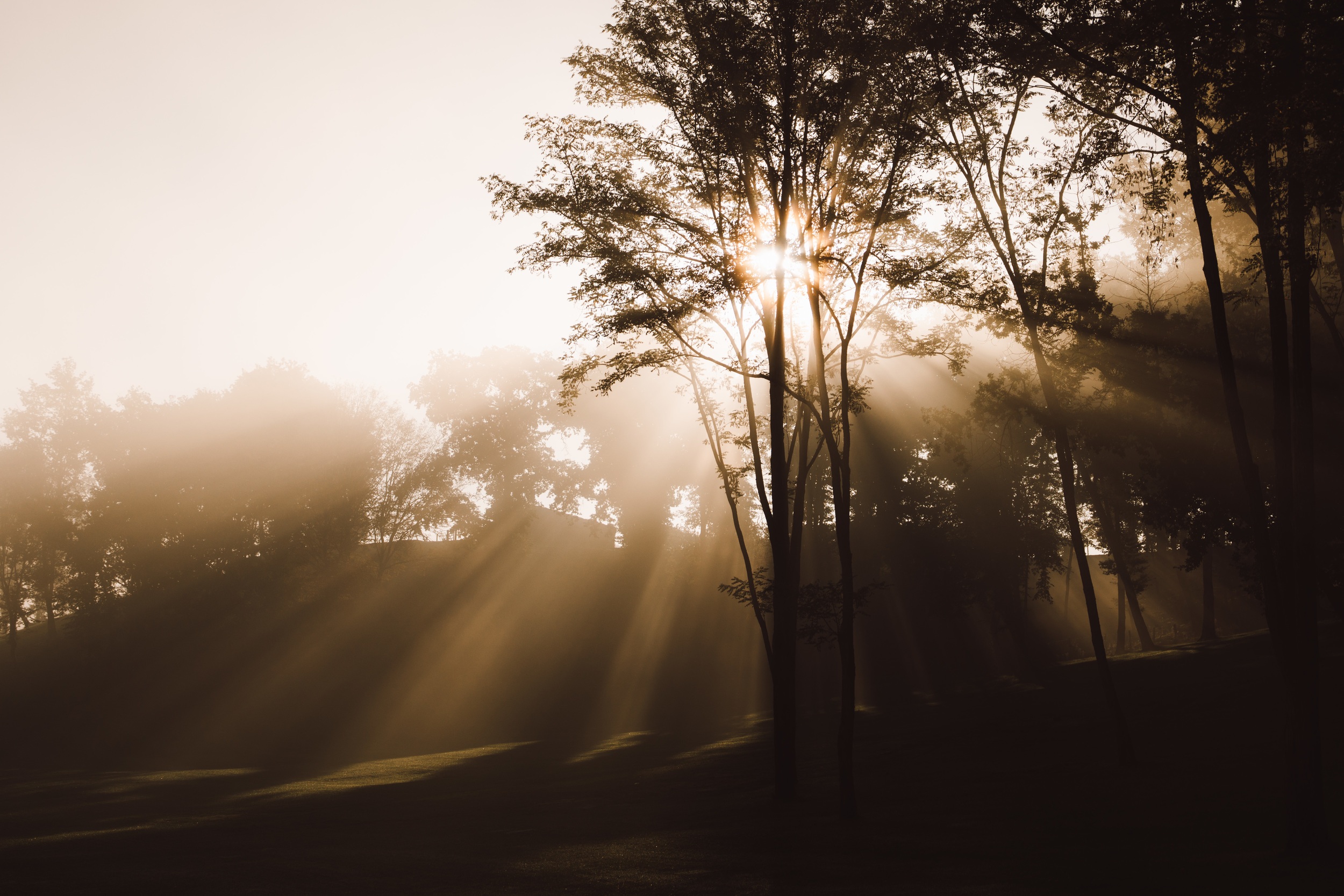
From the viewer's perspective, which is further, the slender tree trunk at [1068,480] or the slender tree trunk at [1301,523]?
the slender tree trunk at [1068,480]

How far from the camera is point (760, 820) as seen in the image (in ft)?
51.0

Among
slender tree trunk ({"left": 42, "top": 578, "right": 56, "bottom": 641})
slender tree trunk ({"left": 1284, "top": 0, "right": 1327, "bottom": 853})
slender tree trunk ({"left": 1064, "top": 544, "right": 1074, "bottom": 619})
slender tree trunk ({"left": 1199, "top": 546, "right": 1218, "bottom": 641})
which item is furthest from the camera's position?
slender tree trunk ({"left": 1064, "top": 544, "right": 1074, "bottom": 619})

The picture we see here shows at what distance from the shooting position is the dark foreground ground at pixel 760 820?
1104 centimetres

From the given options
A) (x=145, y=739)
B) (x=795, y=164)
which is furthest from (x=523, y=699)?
(x=795, y=164)

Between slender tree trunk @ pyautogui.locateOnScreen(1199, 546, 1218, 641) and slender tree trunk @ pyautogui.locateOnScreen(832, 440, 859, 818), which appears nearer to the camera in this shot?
slender tree trunk @ pyautogui.locateOnScreen(832, 440, 859, 818)

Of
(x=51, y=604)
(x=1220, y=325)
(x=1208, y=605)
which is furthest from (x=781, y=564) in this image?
(x=51, y=604)

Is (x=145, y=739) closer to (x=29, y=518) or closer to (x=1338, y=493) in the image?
(x=29, y=518)

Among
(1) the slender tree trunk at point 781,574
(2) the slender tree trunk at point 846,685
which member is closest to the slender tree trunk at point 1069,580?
(1) the slender tree trunk at point 781,574

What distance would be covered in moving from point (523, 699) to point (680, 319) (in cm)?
3393

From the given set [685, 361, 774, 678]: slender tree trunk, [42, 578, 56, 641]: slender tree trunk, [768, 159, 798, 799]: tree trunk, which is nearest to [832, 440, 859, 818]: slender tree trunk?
[768, 159, 798, 799]: tree trunk

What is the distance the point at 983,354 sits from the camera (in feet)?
131

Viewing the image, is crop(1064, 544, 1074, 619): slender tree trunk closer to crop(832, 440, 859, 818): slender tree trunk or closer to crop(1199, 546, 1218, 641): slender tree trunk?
crop(1199, 546, 1218, 641): slender tree trunk

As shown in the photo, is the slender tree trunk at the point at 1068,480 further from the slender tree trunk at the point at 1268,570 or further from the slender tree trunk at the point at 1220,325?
the slender tree trunk at the point at 1220,325

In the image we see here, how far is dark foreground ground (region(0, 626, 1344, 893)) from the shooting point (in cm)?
1104
